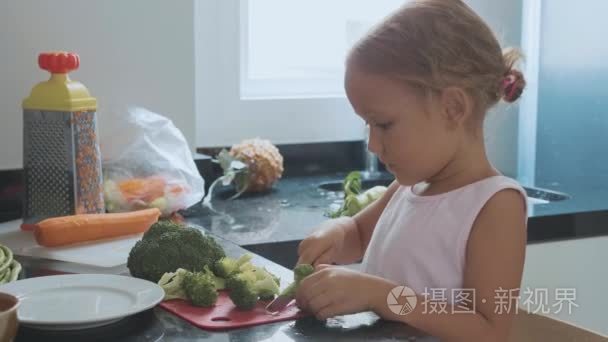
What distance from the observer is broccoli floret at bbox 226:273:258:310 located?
3.61ft

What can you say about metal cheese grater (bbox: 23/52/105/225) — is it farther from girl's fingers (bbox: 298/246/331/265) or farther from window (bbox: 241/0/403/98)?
window (bbox: 241/0/403/98)

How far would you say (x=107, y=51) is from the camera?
1.84m

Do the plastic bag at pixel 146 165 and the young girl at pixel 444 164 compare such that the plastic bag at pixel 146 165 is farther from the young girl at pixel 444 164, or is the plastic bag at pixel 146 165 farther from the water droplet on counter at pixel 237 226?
the young girl at pixel 444 164

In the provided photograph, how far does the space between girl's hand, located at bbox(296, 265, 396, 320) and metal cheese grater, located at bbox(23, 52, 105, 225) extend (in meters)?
0.62

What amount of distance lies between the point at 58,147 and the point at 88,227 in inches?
7.2

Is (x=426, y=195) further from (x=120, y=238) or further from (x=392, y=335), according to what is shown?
(x=120, y=238)

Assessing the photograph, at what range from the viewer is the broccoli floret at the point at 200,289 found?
3.66 ft

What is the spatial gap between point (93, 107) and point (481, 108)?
2.37 feet

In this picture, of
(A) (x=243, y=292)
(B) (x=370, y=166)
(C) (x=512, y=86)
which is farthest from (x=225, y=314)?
(B) (x=370, y=166)

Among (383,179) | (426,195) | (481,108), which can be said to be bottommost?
(383,179)

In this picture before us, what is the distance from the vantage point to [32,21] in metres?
1.75

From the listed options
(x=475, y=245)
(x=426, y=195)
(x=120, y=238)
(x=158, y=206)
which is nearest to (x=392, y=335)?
(x=475, y=245)

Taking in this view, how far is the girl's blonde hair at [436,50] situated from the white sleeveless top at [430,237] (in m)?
0.14

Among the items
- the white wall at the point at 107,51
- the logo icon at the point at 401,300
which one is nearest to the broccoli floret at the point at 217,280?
the logo icon at the point at 401,300
